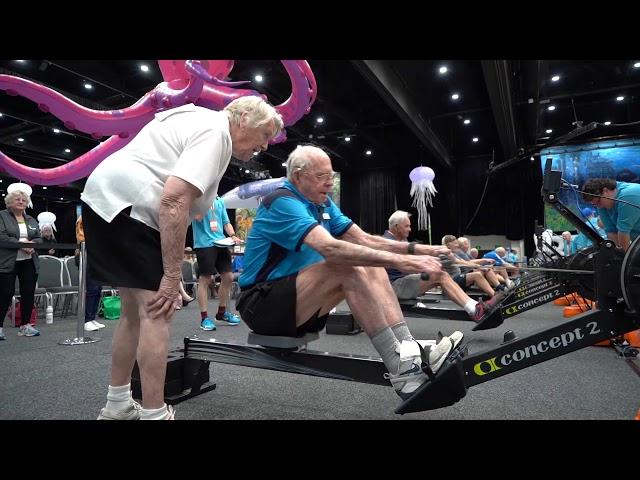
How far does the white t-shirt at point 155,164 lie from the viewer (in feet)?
3.77

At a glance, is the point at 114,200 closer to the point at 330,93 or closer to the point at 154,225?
the point at 154,225

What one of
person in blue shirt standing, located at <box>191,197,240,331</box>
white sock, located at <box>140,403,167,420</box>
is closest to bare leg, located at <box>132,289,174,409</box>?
white sock, located at <box>140,403,167,420</box>

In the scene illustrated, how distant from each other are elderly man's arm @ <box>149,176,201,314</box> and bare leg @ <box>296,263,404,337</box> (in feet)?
1.47

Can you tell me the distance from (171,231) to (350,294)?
621mm

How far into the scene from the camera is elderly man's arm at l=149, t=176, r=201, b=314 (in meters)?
1.08

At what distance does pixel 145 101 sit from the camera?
10.5 ft

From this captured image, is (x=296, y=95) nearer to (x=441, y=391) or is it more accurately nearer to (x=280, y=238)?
(x=280, y=238)

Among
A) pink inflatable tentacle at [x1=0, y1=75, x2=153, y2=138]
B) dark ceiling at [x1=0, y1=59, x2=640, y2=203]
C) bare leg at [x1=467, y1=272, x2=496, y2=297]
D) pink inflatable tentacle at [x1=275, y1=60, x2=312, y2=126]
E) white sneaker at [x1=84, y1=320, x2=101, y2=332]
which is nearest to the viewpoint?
pink inflatable tentacle at [x1=0, y1=75, x2=153, y2=138]

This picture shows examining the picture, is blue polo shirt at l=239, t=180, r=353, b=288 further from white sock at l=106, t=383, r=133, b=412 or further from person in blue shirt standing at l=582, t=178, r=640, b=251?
person in blue shirt standing at l=582, t=178, r=640, b=251

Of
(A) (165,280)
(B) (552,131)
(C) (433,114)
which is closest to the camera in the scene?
(A) (165,280)

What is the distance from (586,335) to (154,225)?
4.87ft

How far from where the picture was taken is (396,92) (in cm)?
646

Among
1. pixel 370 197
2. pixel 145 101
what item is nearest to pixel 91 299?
pixel 145 101
